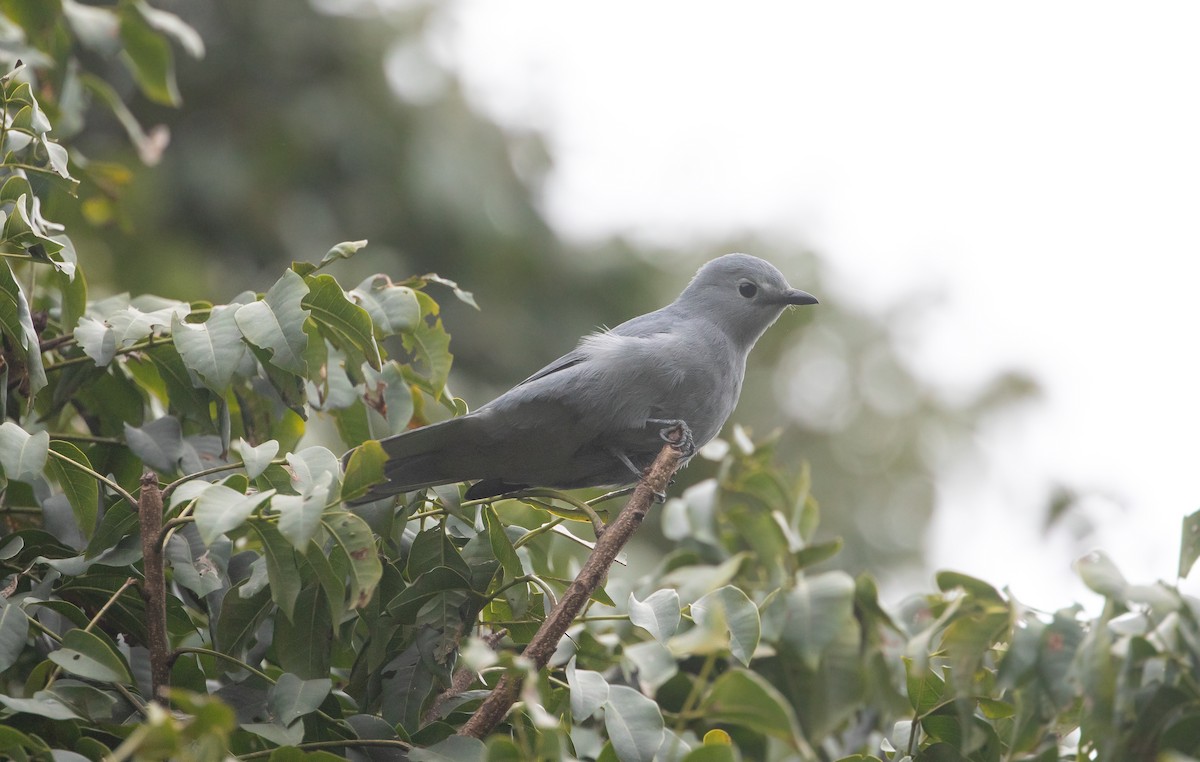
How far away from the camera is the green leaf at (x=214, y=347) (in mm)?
2492

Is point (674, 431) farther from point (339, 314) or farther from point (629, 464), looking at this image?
point (339, 314)

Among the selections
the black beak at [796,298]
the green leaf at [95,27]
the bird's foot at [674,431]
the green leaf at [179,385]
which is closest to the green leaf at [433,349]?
the green leaf at [179,385]

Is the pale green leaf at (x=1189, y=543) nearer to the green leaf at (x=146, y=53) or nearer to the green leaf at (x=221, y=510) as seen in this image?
the green leaf at (x=221, y=510)

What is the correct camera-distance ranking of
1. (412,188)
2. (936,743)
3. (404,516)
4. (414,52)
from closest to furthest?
(936,743) → (404,516) → (412,188) → (414,52)

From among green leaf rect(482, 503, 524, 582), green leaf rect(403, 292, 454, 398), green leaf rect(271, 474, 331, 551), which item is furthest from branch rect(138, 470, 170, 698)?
green leaf rect(403, 292, 454, 398)

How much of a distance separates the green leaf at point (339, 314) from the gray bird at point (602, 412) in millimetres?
672

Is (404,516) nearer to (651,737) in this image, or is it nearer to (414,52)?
(651,737)

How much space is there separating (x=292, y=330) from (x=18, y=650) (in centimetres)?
89

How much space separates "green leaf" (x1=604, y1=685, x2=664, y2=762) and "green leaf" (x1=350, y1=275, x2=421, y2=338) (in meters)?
1.13

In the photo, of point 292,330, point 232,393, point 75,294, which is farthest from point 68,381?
point 292,330

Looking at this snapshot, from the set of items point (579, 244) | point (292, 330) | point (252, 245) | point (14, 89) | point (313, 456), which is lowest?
point (252, 245)

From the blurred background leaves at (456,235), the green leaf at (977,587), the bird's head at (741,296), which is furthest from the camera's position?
the blurred background leaves at (456,235)

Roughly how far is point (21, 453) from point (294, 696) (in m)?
0.79

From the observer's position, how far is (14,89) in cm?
266
